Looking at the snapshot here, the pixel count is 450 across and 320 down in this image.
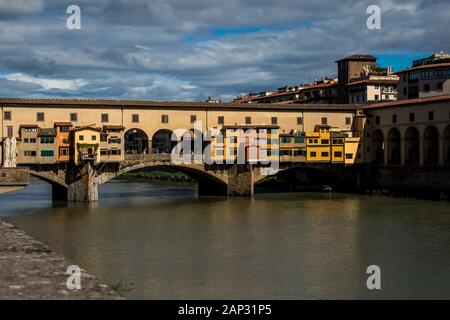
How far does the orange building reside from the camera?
50812mm

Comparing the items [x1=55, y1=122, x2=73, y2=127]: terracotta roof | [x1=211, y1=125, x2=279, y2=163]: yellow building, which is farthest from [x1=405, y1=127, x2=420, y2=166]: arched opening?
[x1=55, y1=122, x2=73, y2=127]: terracotta roof

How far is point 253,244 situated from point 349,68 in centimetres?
6158

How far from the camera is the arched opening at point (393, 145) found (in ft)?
198

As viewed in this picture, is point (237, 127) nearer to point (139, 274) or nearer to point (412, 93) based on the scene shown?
point (412, 93)

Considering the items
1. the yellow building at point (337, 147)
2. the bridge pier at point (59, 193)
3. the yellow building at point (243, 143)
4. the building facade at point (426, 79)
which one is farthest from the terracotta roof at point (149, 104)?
the building facade at point (426, 79)

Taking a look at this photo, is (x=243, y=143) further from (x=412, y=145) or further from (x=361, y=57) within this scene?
(x=361, y=57)

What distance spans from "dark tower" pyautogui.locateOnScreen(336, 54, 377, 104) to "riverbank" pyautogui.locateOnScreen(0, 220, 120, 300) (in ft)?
233

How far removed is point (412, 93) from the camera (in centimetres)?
7200

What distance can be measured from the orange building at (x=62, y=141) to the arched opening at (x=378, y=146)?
29035mm

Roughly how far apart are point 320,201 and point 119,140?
1707 cm

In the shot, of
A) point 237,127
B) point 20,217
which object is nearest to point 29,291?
point 20,217

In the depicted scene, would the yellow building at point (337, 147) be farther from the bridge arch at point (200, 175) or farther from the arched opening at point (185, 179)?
the arched opening at point (185, 179)

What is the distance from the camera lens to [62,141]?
5112 cm

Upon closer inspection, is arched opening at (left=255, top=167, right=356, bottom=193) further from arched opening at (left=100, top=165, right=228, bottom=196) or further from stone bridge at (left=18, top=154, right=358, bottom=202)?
arched opening at (left=100, top=165, right=228, bottom=196)
